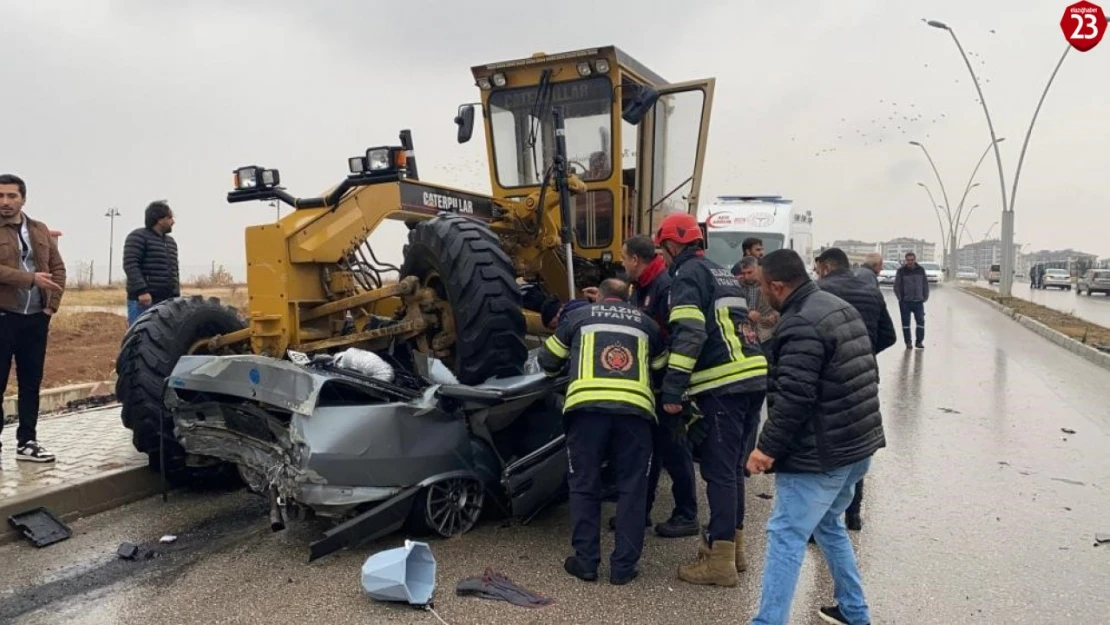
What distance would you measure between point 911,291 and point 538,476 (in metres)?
11.3

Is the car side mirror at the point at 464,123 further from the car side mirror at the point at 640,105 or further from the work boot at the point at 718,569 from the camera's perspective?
the work boot at the point at 718,569

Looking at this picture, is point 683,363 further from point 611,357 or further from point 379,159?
point 379,159

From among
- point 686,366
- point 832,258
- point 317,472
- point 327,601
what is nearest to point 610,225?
point 832,258

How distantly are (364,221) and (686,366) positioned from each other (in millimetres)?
2504

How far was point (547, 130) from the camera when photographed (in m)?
7.52

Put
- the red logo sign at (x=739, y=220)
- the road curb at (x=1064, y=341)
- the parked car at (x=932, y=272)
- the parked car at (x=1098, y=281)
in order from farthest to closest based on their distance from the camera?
1. the parked car at (x=932, y=272)
2. the parked car at (x=1098, y=281)
3. the red logo sign at (x=739, y=220)
4. the road curb at (x=1064, y=341)

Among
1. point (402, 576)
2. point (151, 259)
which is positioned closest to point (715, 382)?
point (402, 576)

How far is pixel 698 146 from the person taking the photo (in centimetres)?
829

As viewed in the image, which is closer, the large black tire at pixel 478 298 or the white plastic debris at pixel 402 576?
the white plastic debris at pixel 402 576

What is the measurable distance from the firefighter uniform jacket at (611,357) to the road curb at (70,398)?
20.5 feet

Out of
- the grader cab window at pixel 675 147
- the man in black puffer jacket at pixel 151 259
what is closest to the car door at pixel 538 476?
the grader cab window at pixel 675 147

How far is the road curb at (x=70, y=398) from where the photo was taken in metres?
8.23

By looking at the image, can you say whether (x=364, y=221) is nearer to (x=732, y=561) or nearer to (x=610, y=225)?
(x=610, y=225)

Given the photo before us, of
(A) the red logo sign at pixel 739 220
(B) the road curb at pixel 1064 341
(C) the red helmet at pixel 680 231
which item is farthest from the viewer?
(A) the red logo sign at pixel 739 220
